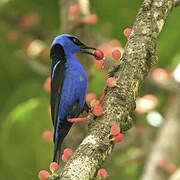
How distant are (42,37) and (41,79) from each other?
61 centimetres

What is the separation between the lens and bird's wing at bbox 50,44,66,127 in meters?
3.64

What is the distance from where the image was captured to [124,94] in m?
2.35

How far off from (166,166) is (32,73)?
261 cm

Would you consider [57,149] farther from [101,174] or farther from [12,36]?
[12,36]

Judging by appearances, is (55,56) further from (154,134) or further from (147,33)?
(154,134)

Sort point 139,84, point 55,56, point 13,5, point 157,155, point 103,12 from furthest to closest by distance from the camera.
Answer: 1. point 13,5
2. point 103,12
3. point 157,155
4. point 55,56
5. point 139,84

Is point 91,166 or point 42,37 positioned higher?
point 42,37

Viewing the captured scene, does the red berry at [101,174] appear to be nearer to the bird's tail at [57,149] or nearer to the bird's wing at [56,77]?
the bird's tail at [57,149]

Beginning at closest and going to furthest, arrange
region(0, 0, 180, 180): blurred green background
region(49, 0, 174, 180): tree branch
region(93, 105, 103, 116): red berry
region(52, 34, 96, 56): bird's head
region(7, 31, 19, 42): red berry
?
region(49, 0, 174, 180): tree branch < region(93, 105, 103, 116): red berry < region(52, 34, 96, 56): bird's head < region(0, 0, 180, 180): blurred green background < region(7, 31, 19, 42): red berry

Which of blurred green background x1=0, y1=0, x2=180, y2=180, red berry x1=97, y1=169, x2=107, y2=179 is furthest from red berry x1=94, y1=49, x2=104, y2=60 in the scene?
blurred green background x1=0, y1=0, x2=180, y2=180

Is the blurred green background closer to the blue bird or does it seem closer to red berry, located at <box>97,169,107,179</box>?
the blue bird

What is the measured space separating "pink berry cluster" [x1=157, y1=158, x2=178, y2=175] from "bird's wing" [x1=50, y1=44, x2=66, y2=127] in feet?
6.10

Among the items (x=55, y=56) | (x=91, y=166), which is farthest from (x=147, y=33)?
(x=55, y=56)

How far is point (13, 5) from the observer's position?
6984 millimetres
